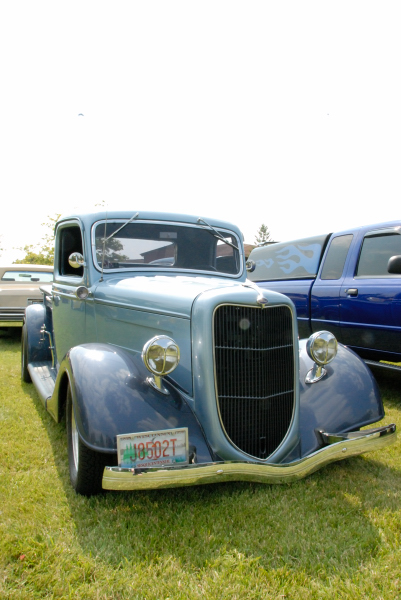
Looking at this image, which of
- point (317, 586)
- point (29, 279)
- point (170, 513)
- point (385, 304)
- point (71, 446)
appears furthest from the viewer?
point (29, 279)

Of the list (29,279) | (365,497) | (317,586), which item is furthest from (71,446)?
(29,279)

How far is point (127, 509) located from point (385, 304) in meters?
3.47

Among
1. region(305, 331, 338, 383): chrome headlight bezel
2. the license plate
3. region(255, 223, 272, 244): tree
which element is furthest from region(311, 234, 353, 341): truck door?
region(255, 223, 272, 244): tree

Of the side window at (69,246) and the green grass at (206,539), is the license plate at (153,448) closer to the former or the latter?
the green grass at (206,539)

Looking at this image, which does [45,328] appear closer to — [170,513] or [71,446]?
[71,446]

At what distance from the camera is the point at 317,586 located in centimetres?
192

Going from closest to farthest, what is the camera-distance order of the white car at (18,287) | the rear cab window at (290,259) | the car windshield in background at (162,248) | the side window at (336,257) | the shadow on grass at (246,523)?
1. the shadow on grass at (246,523)
2. the car windshield in background at (162,248)
3. the side window at (336,257)
4. the rear cab window at (290,259)
5. the white car at (18,287)

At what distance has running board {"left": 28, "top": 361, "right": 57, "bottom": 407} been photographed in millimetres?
3834

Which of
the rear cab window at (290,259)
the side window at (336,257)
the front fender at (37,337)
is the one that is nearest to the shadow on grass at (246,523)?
the front fender at (37,337)

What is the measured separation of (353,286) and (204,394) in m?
3.22

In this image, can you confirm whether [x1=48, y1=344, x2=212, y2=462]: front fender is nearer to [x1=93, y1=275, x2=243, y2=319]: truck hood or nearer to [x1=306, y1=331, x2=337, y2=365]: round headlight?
[x1=93, y1=275, x2=243, y2=319]: truck hood

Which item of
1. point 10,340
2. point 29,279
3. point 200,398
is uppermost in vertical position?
point 200,398

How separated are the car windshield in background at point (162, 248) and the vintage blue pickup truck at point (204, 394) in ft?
1.05

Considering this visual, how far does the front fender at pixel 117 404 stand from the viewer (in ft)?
7.86
